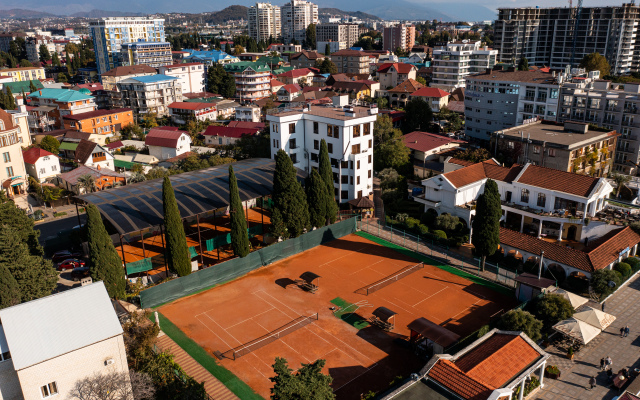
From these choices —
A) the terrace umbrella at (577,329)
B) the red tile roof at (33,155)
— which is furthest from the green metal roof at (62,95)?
the terrace umbrella at (577,329)

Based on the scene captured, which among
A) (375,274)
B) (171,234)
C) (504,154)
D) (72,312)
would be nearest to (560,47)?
(504,154)

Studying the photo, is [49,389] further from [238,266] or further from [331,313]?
[238,266]

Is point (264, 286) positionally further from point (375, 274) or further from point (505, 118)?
point (505, 118)

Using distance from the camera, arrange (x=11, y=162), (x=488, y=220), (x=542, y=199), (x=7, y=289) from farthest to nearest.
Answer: (x=11, y=162) < (x=542, y=199) < (x=488, y=220) < (x=7, y=289)

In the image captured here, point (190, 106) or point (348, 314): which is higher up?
point (190, 106)

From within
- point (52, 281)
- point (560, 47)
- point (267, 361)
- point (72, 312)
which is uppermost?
point (560, 47)

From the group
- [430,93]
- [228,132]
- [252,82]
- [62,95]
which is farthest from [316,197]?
[252,82]

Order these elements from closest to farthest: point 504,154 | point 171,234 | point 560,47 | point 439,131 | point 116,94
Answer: point 171,234 → point 504,154 → point 439,131 → point 116,94 → point 560,47

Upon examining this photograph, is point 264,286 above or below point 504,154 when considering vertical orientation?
Answer: below
